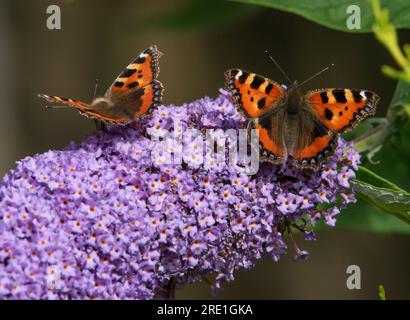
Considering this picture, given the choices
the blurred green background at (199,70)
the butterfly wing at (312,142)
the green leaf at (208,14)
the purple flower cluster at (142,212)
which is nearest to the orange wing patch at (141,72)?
the purple flower cluster at (142,212)

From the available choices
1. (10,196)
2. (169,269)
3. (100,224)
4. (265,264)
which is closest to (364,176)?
(169,269)

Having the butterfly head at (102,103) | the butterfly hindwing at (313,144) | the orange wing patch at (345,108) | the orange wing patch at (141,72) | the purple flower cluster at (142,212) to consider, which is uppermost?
the orange wing patch at (141,72)

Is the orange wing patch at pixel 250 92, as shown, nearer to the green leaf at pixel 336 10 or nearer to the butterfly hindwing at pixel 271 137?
the butterfly hindwing at pixel 271 137

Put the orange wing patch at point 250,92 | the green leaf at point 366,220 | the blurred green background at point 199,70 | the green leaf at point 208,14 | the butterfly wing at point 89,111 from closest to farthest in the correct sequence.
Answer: the butterfly wing at point 89,111 < the orange wing patch at point 250,92 < the green leaf at point 366,220 < the green leaf at point 208,14 < the blurred green background at point 199,70

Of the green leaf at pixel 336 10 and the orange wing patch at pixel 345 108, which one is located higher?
the green leaf at pixel 336 10

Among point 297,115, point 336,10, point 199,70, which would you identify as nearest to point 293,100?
point 297,115

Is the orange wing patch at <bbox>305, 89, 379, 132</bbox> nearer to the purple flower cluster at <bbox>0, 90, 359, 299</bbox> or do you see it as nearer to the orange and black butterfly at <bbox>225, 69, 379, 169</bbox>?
the orange and black butterfly at <bbox>225, 69, 379, 169</bbox>
